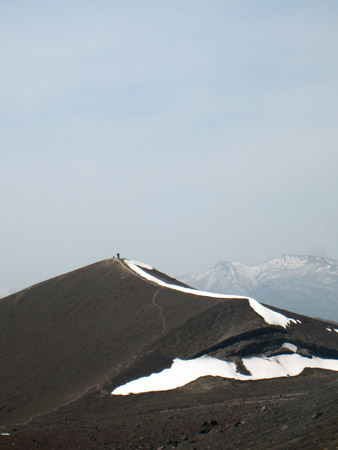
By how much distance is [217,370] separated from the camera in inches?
1628

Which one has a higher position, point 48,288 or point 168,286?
point 48,288

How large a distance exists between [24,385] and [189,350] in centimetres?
1037

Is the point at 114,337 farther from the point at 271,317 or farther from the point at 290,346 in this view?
the point at 290,346

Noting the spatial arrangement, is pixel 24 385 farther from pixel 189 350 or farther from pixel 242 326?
pixel 242 326

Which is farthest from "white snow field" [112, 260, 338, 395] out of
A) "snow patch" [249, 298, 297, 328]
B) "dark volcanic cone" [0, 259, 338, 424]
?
"dark volcanic cone" [0, 259, 338, 424]

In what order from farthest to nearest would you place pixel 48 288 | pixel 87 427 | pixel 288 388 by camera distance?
pixel 48 288
pixel 288 388
pixel 87 427

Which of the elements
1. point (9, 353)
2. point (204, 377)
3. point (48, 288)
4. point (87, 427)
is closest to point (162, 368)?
point (204, 377)

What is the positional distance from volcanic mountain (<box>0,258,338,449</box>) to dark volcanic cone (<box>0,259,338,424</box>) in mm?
81

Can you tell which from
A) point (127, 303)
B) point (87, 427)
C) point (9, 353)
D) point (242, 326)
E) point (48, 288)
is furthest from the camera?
point (48, 288)

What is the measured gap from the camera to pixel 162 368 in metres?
41.1

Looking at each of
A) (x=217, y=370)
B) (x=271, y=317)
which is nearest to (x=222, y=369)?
(x=217, y=370)

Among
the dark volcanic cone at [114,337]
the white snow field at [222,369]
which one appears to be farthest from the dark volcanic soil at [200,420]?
the dark volcanic cone at [114,337]

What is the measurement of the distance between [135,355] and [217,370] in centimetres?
504

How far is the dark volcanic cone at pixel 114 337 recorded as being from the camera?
40.8 m
